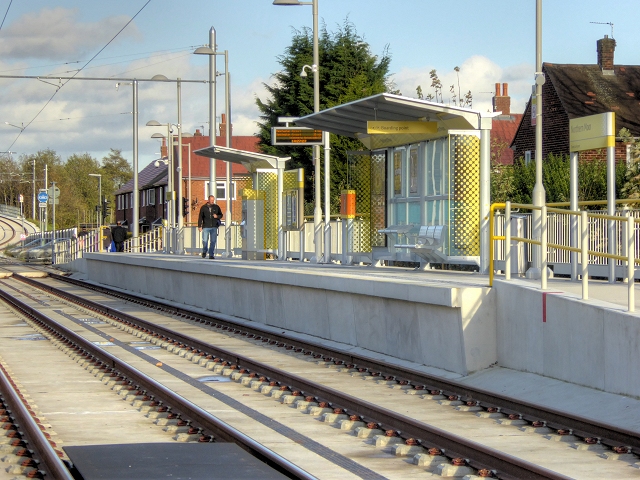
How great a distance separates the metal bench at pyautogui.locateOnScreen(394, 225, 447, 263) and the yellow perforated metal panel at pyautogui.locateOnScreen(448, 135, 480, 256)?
0.23m

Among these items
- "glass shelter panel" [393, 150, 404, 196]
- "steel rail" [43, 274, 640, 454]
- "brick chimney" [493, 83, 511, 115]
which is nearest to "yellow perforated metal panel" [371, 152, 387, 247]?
"glass shelter panel" [393, 150, 404, 196]

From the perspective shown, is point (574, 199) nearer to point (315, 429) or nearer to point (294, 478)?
point (315, 429)

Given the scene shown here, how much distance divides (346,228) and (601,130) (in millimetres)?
9477

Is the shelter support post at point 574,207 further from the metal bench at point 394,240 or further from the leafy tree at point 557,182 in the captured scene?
the leafy tree at point 557,182

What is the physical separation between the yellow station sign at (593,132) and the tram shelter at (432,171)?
202 centimetres

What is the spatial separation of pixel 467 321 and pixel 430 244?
4.55 m

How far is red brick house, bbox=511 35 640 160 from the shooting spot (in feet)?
173

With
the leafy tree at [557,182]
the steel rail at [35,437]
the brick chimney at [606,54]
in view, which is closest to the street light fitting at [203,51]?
the leafy tree at [557,182]

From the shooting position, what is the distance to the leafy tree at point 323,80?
61781 mm

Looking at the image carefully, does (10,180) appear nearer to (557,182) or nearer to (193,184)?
(193,184)

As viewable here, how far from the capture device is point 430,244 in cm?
1677

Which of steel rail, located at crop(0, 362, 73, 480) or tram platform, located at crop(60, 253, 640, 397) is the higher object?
tram platform, located at crop(60, 253, 640, 397)

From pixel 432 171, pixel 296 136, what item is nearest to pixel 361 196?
pixel 432 171

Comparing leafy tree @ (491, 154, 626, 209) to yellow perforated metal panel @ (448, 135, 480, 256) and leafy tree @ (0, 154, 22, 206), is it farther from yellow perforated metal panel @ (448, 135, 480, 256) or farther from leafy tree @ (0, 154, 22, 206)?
leafy tree @ (0, 154, 22, 206)
